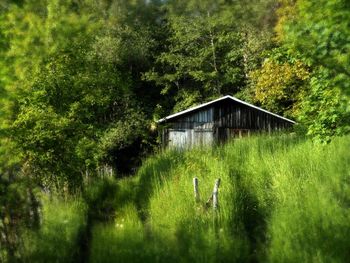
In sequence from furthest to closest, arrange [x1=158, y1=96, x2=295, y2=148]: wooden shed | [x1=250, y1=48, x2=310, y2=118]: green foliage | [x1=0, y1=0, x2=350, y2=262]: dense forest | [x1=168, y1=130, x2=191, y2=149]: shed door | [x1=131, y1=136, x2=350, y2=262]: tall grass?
[x1=250, y1=48, x2=310, y2=118]: green foliage, [x1=168, y1=130, x2=191, y2=149]: shed door, [x1=158, y1=96, x2=295, y2=148]: wooden shed, [x1=131, y1=136, x2=350, y2=262]: tall grass, [x1=0, y1=0, x2=350, y2=262]: dense forest

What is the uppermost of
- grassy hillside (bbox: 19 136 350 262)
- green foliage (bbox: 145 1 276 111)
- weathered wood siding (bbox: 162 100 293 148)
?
green foliage (bbox: 145 1 276 111)

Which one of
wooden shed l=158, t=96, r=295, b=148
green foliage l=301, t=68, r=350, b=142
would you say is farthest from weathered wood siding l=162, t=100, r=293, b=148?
green foliage l=301, t=68, r=350, b=142

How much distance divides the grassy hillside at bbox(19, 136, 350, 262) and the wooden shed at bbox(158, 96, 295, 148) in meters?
12.8

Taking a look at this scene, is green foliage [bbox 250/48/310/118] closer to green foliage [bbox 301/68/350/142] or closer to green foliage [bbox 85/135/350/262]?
green foliage [bbox 85/135/350/262]

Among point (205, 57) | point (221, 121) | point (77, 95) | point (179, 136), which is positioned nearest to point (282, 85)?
point (221, 121)

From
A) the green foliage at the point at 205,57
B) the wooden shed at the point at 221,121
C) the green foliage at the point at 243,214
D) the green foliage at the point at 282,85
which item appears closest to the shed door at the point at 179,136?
the wooden shed at the point at 221,121

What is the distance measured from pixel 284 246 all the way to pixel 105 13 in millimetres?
34591

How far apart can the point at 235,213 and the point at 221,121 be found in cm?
1646

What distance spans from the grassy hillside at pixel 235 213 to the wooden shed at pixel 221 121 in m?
12.8

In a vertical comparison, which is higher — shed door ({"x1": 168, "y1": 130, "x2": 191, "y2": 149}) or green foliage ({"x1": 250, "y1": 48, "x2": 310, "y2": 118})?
green foliage ({"x1": 250, "y1": 48, "x2": 310, "y2": 118})

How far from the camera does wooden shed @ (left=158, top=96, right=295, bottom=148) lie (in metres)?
23.6

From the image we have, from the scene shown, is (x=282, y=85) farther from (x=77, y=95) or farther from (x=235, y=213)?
(x=235, y=213)

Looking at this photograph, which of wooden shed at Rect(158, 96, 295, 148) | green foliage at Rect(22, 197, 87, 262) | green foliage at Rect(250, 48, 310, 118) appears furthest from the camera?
green foliage at Rect(250, 48, 310, 118)

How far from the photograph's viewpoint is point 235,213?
7.41 metres
